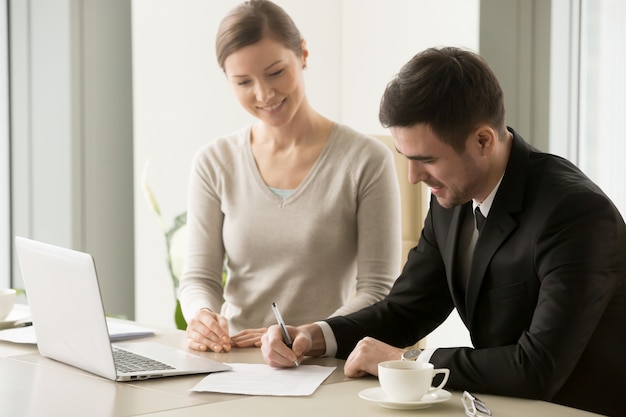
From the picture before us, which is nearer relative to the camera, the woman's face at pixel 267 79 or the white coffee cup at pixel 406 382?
the white coffee cup at pixel 406 382

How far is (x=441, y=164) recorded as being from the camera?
1.85m

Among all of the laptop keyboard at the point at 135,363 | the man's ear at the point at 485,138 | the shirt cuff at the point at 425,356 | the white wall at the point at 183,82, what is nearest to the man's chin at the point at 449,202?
the man's ear at the point at 485,138

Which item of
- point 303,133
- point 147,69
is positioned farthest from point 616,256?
point 147,69

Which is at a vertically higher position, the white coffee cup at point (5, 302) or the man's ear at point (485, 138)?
the man's ear at point (485, 138)

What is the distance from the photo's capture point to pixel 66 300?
1904mm

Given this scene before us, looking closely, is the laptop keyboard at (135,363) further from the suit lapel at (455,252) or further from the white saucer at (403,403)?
the suit lapel at (455,252)

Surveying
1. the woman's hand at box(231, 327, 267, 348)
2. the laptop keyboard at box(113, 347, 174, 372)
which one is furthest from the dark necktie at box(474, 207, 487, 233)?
the laptop keyboard at box(113, 347, 174, 372)

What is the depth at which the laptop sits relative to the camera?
180 cm

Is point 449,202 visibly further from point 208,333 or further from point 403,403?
point 208,333

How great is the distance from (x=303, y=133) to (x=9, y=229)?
6.86 feet

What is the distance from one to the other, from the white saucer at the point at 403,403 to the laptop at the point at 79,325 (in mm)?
393

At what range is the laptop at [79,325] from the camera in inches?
71.1

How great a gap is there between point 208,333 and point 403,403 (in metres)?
0.74

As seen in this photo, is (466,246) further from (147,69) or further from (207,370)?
(147,69)
